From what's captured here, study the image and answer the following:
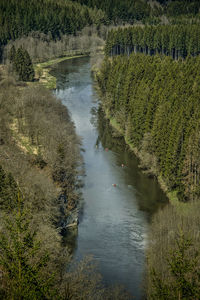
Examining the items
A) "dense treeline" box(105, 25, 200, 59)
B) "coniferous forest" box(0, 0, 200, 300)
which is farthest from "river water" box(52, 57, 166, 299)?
"dense treeline" box(105, 25, 200, 59)

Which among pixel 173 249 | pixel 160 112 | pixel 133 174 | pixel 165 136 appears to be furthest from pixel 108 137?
pixel 173 249

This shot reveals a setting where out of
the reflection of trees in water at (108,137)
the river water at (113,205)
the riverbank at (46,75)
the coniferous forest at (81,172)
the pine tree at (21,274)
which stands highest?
the pine tree at (21,274)

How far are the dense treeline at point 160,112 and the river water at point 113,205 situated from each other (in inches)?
131

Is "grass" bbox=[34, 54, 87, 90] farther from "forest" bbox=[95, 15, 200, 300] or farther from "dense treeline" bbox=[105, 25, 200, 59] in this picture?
"dense treeline" bbox=[105, 25, 200, 59]

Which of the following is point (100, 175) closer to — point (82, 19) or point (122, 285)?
point (122, 285)

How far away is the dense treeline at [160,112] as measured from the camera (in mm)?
65875

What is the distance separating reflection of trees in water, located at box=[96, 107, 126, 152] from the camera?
88188mm

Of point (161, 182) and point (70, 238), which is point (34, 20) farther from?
point (70, 238)

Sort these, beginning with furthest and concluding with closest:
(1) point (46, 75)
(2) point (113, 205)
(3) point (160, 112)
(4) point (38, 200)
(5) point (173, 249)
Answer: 1. (1) point (46, 75)
2. (3) point (160, 112)
3. (2) point (113, 205)
4. (4) point (38, 200)
5. (5) point (173, 249)

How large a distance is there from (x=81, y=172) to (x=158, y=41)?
96.1 m

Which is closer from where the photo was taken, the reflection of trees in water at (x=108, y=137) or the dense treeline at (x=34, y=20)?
the reflection of trees in water at (x=108, y=137)

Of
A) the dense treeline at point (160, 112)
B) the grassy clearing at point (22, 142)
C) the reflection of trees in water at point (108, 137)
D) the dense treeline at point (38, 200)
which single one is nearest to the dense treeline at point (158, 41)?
the dense treeline at point (160, 112)

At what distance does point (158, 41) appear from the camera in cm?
15550

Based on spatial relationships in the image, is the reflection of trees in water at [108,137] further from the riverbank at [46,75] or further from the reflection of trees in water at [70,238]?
the reflection of trees in water at [70,238]
